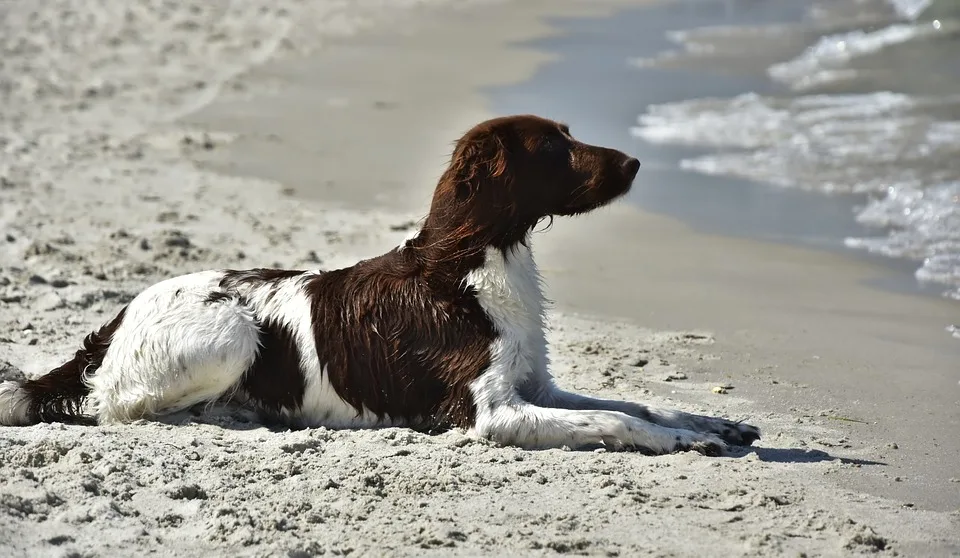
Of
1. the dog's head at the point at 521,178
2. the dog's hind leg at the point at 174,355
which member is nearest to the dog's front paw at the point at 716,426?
the dog's head at the point at 521,178

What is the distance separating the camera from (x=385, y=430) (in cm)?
538

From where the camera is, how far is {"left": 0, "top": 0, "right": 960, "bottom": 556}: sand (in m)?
4.35

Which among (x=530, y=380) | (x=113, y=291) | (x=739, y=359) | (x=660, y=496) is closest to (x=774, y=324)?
(x=739, y=359)

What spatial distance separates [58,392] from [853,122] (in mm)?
9969

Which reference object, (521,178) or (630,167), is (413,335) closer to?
(521,178)

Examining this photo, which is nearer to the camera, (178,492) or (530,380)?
(178,492)

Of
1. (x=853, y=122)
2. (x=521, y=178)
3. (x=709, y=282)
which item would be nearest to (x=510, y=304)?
(x=521, y=178)

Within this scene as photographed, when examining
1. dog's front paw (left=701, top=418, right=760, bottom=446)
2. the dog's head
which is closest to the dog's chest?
the dog's head

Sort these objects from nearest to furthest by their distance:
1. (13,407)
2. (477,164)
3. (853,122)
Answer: (477,164) < (13,407) < (853,122)

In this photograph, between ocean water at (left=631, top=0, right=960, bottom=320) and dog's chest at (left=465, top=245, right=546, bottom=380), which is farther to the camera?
ocean water at (left=631, top=0, right=960, bottom=320)

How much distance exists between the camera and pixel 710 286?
826 cm

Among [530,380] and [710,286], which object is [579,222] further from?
[530,380]

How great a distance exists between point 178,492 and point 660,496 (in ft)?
5.76

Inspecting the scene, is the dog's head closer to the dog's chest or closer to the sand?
the dog's chest
